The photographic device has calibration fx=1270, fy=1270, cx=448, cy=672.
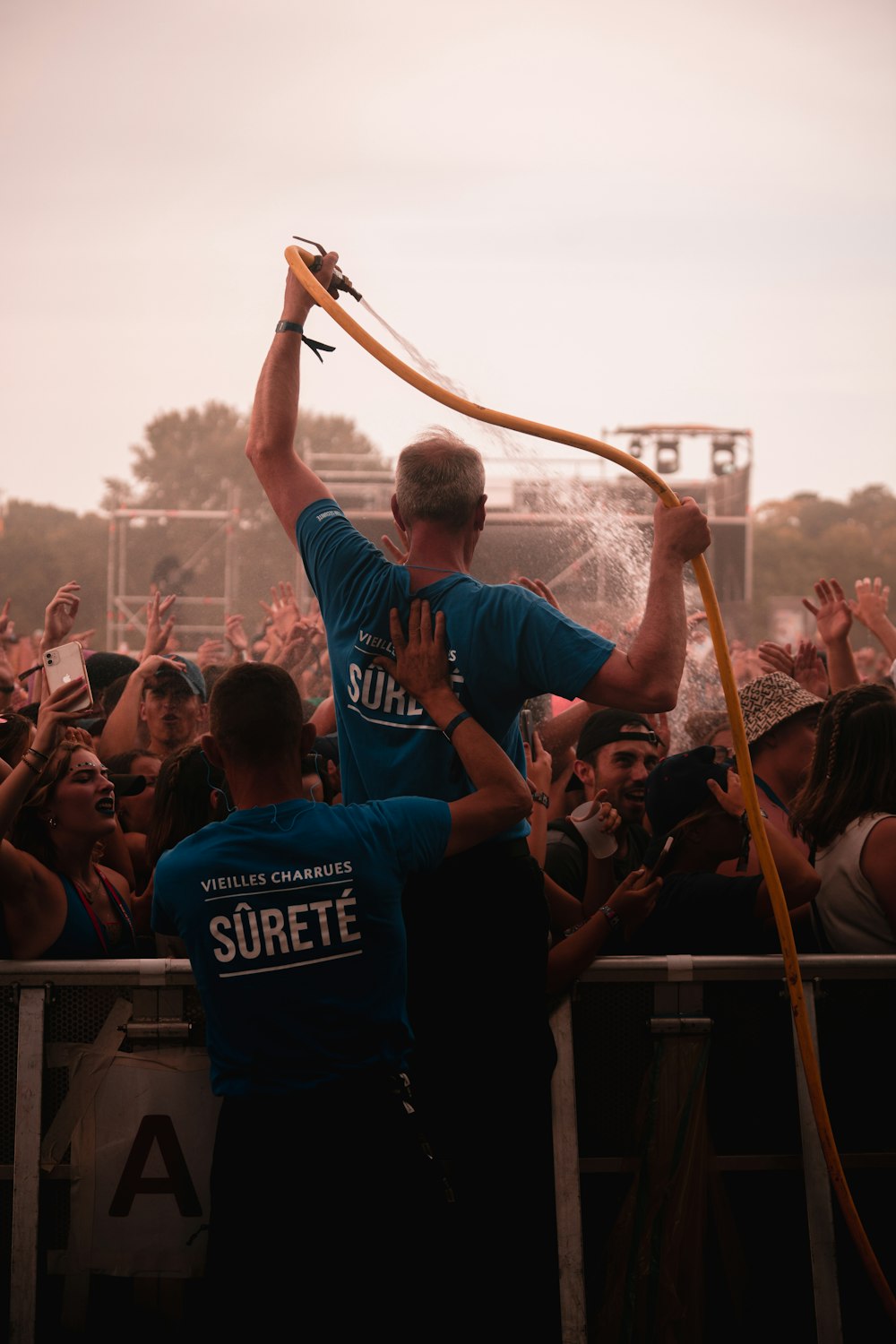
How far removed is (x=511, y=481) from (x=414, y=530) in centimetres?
437

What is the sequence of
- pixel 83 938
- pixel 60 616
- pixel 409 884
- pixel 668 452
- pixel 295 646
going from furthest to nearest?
pixel 668 452
pixel 295 646
pixel 60 616
pixel 83 938
pixel 409 884

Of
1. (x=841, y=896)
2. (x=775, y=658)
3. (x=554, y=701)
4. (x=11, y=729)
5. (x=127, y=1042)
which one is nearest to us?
(x=127, y=1042)

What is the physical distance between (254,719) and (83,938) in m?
1.04

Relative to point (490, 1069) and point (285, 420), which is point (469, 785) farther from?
point (285, 420)

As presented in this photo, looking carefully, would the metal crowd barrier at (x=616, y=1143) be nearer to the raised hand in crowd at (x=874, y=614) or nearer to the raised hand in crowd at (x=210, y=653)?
the raised hand in crowd at (x=874, y=614)

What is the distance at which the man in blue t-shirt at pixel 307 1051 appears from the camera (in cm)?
245

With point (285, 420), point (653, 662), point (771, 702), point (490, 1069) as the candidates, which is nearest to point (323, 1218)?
point (490, 1069)

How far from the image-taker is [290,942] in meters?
2.51

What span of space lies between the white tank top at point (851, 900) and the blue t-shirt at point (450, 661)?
1.02 meters

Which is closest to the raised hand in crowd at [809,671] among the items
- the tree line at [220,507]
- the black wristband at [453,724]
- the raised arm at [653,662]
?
the raised arm at [653,662]

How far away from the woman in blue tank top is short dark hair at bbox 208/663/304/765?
0.73 m

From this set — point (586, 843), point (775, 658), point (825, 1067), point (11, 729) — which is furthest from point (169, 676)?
point (825, 1067)

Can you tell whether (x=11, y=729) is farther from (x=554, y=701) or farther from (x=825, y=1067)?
(x=554, y=701)

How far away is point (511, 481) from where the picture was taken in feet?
24.1
